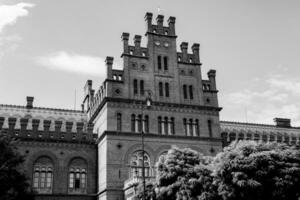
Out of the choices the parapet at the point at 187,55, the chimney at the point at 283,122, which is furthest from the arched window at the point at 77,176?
the chimney at the point at 283,122

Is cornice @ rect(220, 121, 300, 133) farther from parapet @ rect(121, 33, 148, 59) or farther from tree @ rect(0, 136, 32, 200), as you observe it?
tree @ rect(0, 136, 32, 200)

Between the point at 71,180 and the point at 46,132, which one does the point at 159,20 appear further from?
the point at 71,180

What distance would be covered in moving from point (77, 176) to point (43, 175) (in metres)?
3.90

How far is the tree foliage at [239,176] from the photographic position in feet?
98.5

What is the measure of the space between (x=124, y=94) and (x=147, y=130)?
16.3 feet

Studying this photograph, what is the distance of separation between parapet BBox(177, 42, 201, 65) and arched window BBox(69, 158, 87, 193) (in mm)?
17678

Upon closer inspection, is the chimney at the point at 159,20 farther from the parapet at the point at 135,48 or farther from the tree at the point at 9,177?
the tree at the point at 9,177

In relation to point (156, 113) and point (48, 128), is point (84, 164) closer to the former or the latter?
point (48, 128)

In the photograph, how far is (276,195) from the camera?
29797mm

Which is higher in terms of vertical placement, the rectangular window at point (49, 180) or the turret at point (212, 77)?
the turret at point (212, 77)

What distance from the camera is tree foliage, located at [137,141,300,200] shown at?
30031 millimetres

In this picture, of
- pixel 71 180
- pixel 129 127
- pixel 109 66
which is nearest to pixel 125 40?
pixel 109 66

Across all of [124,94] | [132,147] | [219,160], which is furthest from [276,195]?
[124,94]

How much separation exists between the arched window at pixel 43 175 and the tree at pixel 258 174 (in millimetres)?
22751
